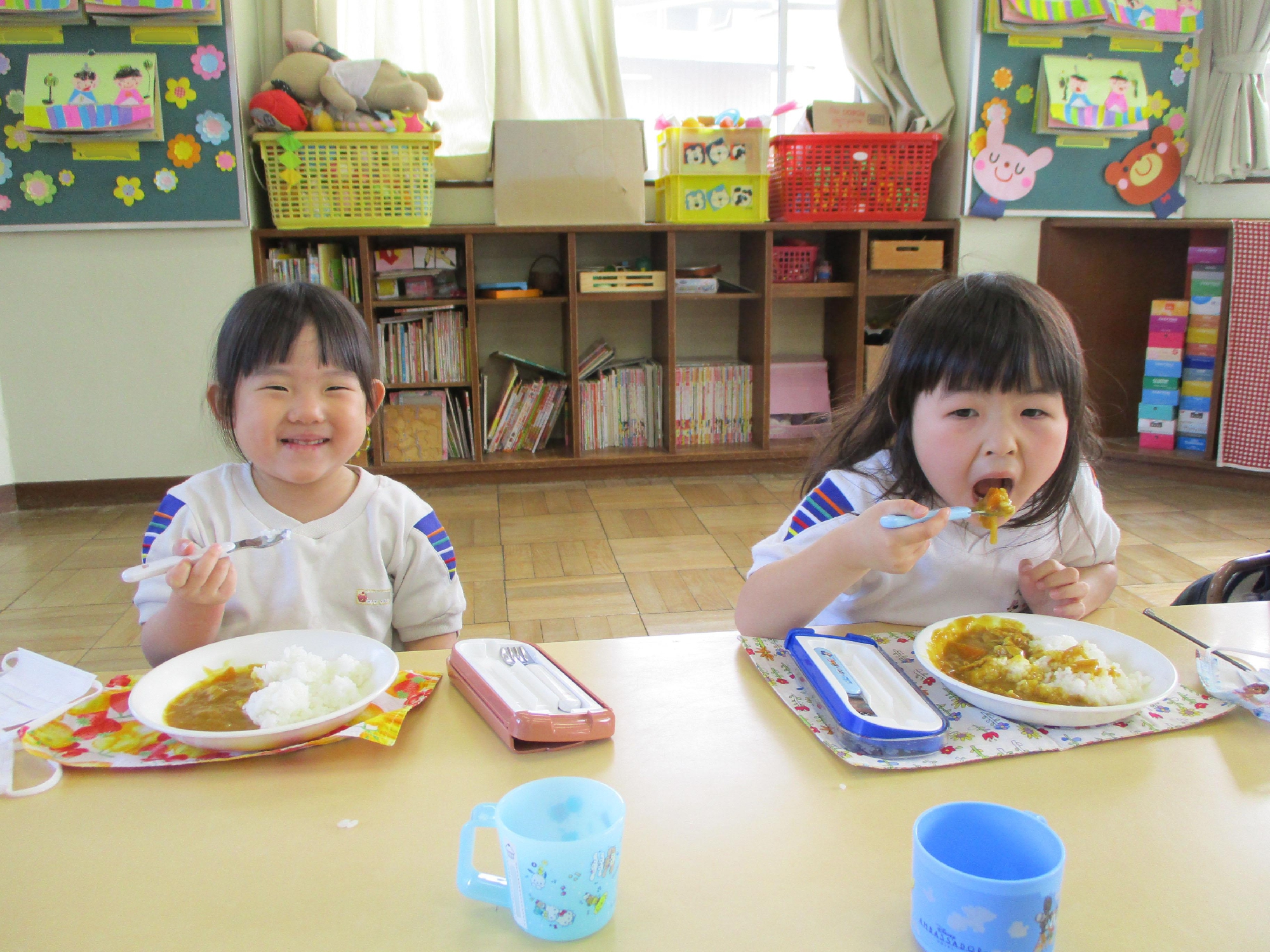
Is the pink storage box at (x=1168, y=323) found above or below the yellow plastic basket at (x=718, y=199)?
below

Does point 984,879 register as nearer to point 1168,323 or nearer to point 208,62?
point 208,62

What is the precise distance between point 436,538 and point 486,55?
2.67 m

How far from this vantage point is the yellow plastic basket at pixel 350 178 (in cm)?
299

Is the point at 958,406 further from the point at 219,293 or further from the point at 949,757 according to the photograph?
the point at 219,293

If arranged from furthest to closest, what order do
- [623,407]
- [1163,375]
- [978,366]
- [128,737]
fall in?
[623,407] → [1163,375] → [978,366] → [128,737]

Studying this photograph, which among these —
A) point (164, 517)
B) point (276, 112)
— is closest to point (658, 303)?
point (276, 112)

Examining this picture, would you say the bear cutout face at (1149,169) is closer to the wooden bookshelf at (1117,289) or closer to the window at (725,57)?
the wooden bookshelf at (1117,289)

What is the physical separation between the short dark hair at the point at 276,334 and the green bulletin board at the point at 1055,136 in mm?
2786

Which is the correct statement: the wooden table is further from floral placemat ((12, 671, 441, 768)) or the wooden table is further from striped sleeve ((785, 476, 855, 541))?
striped sleeve ((785, 476, 855, 541))

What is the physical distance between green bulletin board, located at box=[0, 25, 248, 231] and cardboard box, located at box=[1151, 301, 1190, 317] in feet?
9.64

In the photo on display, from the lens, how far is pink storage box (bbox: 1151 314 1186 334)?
3215 mm

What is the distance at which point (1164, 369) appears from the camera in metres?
3.27

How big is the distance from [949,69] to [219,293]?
2556mm

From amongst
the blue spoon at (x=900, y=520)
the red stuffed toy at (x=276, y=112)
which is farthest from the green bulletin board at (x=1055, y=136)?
the blue spoon at (x=900, y=520)
